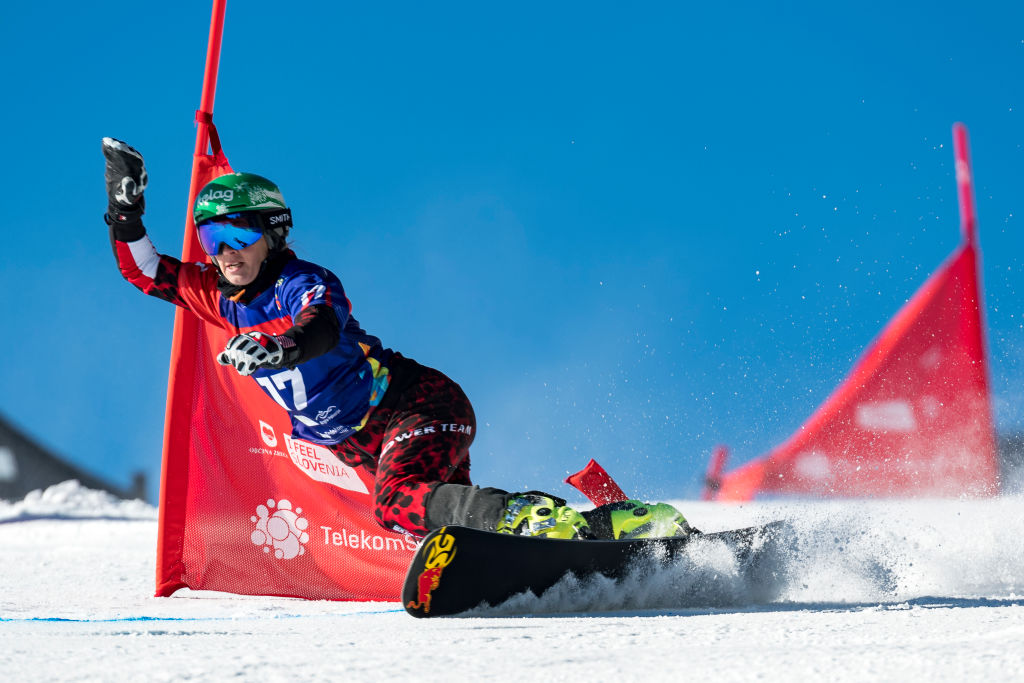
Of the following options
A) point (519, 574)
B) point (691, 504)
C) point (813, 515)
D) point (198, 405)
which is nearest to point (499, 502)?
point (519, 574)

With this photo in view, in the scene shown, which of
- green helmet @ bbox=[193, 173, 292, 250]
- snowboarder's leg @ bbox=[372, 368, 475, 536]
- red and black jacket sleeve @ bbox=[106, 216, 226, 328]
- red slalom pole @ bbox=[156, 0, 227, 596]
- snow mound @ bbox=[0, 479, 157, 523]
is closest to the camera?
snowboarder's leg @ bbox=[372, 368, 475, 536]

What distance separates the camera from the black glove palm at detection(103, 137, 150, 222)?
2988 millimetres

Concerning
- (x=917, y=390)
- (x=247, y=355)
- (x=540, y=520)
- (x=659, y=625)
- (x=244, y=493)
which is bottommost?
(x=659, y=625)

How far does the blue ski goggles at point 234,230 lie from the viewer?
2844 mm

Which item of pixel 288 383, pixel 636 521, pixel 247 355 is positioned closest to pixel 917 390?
pixel 636 521

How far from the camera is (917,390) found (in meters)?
9.38

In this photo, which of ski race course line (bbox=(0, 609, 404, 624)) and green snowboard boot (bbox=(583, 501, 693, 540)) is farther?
green snowboard boot (bbox=(583, 501, 693, 540))

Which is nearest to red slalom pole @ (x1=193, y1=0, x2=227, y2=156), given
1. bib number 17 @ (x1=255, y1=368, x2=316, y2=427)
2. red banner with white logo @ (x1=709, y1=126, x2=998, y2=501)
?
bib number 17 @ (x1=255, y1=368, x2=316, y2=427)

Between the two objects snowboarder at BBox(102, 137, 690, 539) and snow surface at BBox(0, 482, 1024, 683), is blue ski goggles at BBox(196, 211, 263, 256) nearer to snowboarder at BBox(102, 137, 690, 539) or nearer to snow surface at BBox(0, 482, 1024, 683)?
snowboarder at BBox(102, 137, 690, 539)

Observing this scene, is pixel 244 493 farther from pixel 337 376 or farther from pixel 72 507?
pixel 72 507

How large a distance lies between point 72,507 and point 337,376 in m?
6.04

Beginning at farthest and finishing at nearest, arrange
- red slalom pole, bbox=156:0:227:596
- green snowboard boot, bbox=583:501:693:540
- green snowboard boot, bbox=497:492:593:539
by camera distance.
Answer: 1. red slalom pole, bbox=156:0:227:596
2. green snowboard boot, bbox=583:501:693:540
3. green snowboard boot, bbox=497:492:593:539

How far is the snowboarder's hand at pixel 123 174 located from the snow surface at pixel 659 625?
4.25 ft

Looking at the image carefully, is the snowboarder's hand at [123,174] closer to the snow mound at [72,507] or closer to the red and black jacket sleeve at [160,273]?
the red and black jacket sleeve at [160,273]
